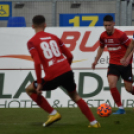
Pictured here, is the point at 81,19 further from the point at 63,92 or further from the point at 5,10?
the point at 63,92

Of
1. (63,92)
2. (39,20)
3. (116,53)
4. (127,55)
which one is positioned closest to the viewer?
(39,20)

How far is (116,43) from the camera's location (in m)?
8.25

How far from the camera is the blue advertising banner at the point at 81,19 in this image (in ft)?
37.8

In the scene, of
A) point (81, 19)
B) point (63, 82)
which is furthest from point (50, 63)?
point (81, 19)

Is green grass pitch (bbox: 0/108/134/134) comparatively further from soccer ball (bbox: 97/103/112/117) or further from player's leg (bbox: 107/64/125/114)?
player's leg (bbox: 107/64/125/114)

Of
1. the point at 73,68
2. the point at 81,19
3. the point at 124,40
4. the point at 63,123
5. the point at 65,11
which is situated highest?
the point at 65,11

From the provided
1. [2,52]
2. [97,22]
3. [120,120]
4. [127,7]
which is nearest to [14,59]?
[2,52]

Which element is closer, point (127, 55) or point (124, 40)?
point (127, 55)

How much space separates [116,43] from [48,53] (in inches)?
97.4

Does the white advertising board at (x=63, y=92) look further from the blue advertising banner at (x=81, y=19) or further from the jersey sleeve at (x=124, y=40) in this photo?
the jersey sleeve at (x=124, y=40)

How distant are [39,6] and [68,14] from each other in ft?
2.60

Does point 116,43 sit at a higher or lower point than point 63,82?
higher

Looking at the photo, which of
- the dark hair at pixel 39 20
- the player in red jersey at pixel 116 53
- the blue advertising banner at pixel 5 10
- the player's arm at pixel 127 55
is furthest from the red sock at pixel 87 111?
the blue advertising banner at pixel 5 10

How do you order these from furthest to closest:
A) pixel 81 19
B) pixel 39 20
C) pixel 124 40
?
pixel 81 19, pixel 124 40, pixel 39 20
